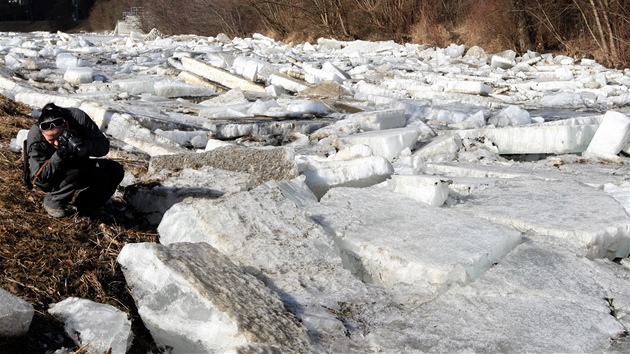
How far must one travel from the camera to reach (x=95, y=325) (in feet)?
6.97

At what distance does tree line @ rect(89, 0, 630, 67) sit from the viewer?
1149 cm

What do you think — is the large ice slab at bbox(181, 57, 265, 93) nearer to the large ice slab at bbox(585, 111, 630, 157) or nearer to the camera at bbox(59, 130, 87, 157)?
the large ice slab at bbox(585, 111, 630, 157)

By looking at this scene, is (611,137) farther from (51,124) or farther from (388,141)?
(51,124)

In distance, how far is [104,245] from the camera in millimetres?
2869

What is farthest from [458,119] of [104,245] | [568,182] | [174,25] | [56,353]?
[174,25]

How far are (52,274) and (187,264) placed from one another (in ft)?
1.80

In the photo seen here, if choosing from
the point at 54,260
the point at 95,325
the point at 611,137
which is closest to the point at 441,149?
the point at 611,137

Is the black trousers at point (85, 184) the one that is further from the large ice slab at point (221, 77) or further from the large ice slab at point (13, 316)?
the large ice slab at point (221, 77)


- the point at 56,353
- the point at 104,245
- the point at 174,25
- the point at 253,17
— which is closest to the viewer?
the point at 56,353

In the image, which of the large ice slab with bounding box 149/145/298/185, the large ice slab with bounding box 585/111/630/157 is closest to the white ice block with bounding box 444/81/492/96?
the large ice slab with bounding box 585/111/630/157

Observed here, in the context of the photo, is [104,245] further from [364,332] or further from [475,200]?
[475,200]

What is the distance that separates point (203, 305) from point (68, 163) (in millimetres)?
1236

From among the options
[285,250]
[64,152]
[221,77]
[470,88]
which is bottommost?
[221,77]

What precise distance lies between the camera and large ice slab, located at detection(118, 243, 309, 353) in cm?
64
